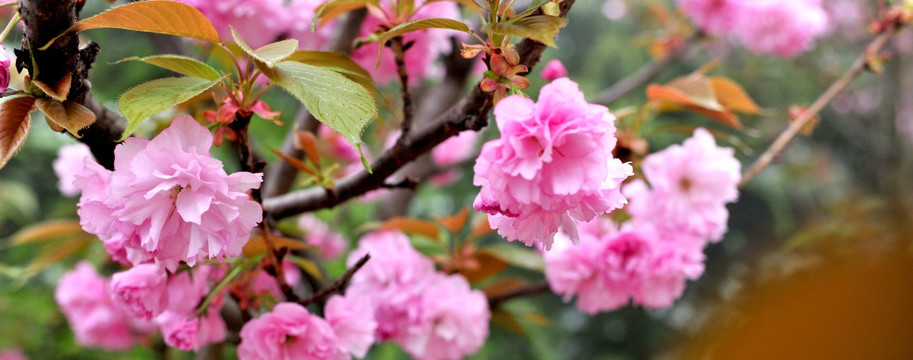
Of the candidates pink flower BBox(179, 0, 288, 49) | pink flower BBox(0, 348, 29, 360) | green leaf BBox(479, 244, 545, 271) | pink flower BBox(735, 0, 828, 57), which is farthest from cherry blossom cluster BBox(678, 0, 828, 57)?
pink flower BBox(0, 348, 29, 360)

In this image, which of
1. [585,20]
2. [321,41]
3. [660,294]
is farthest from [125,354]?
[585,20]

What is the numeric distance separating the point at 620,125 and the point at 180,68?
14.6 inches

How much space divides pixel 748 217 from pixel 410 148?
3.92 ft

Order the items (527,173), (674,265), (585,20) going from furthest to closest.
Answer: (585,20) < (674,265) < (527,173)

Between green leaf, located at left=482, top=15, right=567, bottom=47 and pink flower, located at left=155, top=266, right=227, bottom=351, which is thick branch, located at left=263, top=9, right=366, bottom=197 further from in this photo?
green leaf, located at left=482, top=15, right=567, bottom=47

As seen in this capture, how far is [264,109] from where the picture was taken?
0.27 meters

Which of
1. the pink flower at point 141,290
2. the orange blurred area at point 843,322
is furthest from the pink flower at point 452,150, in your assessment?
the pink flower at point 141,290

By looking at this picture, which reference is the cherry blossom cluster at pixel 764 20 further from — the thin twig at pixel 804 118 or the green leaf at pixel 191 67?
the green leaf at pixel 191 67

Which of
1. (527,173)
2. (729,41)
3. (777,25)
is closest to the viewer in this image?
(527,173)

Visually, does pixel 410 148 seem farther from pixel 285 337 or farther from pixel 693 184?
pixel 693 184

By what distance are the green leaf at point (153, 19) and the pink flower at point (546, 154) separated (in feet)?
0.39

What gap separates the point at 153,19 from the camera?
23cm

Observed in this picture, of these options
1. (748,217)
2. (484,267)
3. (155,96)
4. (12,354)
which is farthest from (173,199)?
(748,217)

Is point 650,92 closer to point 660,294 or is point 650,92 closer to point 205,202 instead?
point 660,294
